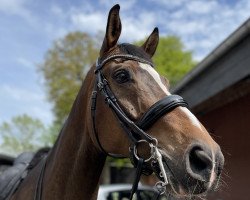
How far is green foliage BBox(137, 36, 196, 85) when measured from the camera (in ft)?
125

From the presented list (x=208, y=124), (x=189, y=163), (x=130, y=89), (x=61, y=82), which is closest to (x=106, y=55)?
(x=130, y=89)

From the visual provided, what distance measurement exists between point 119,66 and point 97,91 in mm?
239

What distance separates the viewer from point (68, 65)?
89.7 ft

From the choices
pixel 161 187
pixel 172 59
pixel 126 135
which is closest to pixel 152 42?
pixel 126 135

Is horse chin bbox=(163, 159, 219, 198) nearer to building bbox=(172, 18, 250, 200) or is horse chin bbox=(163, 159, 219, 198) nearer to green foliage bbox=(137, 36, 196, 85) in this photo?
building bbox=(172, 18, 250, 200)

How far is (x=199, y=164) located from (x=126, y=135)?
51 cm

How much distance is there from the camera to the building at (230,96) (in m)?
4.38

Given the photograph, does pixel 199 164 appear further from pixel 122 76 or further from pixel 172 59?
pixel 172 59

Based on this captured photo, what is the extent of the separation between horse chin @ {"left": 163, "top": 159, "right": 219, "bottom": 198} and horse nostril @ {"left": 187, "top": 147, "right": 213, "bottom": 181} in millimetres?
29

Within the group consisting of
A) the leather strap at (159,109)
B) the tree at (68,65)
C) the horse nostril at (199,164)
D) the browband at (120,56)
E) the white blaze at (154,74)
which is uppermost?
the tree at (68,65)

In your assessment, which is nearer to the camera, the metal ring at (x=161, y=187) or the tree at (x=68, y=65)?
the metal ring at (x=161, y=187)

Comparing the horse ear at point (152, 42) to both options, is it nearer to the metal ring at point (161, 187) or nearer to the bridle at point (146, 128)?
the bridle at point (146, 128)

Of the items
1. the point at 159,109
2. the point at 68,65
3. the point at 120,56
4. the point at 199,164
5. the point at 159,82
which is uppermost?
the point at 68,65

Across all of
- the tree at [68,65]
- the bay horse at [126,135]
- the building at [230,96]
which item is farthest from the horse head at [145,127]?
the tree at [68,65]
